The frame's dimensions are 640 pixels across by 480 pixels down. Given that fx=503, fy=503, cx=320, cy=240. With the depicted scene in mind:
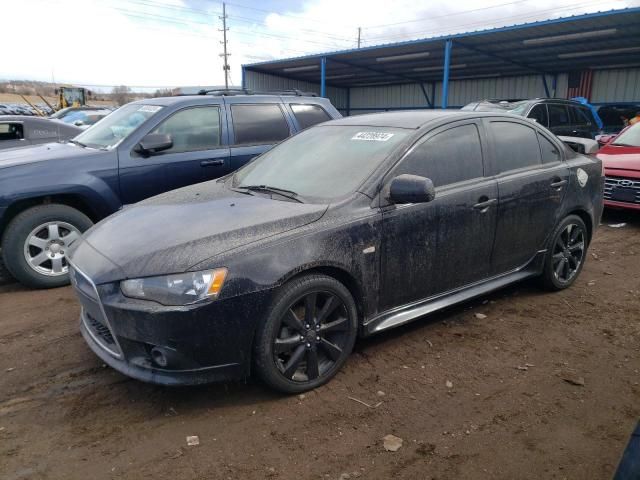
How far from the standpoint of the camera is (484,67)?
75.6 feet

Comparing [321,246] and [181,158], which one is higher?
[181,158]

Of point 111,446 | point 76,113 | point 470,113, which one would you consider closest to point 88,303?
point 111,446

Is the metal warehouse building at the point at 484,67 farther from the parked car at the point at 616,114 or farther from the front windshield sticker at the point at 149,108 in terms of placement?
the front windshield sticker at the point at 149,108

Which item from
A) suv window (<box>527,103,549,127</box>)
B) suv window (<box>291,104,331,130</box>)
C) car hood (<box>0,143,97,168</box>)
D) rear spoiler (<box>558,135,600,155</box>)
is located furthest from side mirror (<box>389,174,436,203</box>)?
suv window (<box>527,103,549,127</box>)

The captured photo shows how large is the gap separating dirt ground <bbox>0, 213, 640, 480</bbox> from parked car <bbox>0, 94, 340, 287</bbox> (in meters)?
1.04

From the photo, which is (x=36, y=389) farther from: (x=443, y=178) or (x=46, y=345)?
(x=443, y=178)

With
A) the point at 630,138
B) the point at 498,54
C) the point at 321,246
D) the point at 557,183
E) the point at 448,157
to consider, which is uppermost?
the point at 498,54

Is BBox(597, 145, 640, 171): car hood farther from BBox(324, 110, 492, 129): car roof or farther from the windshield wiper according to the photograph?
the windshield wiper

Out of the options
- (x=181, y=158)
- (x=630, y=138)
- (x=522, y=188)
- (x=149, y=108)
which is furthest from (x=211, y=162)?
(x=630, y=138)

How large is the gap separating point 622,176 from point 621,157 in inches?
18.5

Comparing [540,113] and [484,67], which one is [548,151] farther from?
[484,67]

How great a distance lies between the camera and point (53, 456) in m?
2.51

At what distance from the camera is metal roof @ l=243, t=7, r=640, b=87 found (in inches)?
606

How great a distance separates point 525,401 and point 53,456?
2589mm
